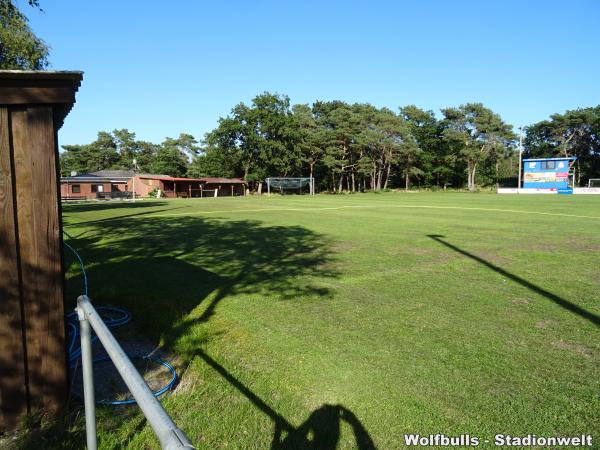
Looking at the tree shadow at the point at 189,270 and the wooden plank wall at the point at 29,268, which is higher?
the wooden plank wall at the point at 29,268

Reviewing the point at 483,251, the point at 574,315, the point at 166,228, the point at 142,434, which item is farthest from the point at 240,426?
the point at 166,228

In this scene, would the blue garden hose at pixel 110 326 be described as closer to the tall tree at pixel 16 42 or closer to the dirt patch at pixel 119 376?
the dirt patch at pixel 119 376

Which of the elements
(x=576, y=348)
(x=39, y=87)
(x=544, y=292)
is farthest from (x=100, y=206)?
(x=576, y=348)

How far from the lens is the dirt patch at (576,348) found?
4145 mm

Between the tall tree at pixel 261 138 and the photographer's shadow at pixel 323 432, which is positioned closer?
the photographer's shadow at pixel 323 432

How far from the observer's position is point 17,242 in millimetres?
3043

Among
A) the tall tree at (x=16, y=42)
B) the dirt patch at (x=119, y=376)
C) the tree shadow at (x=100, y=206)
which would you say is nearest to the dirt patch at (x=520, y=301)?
the dirt patch at (x=119, y=376)

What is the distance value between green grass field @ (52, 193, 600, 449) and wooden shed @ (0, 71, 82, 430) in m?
0.62

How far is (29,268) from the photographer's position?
309 centimetres

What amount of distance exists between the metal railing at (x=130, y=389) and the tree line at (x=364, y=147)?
6540 centimetres

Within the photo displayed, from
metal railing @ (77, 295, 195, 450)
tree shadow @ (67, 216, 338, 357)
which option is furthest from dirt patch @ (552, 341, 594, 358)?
metal railing @ (77, 295, 195, 450)

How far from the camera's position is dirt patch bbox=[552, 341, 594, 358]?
4.14m

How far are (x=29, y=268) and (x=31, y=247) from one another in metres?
0.15

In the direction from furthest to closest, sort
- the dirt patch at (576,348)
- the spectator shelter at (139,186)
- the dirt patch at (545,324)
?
the spectator shelter at (139,186)
the dirt patch at (545,324)
the dirt patch at (576,348)
